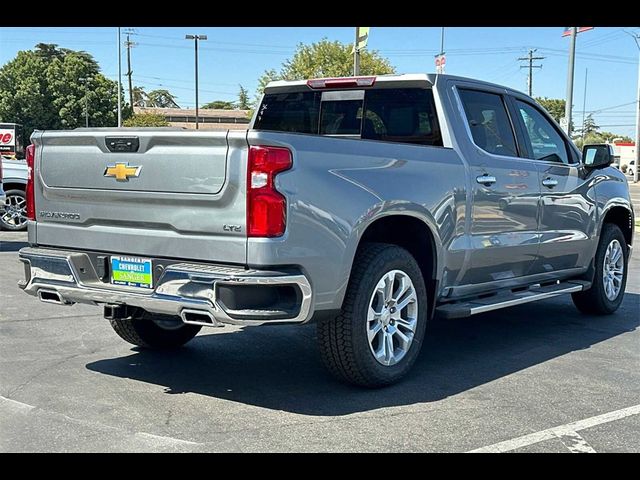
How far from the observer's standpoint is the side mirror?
23.2 ft

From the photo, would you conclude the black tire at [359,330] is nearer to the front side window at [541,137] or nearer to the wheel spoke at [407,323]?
the wheel spoke at [407,323]

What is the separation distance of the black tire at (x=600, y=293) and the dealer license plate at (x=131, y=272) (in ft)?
15.0

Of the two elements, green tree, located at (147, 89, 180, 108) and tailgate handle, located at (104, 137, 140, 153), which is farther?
green tree, located at (147, 89, 180, 108)

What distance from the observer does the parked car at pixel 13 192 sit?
46.0ft

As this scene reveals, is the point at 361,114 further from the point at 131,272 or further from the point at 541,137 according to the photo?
the point at 131,272

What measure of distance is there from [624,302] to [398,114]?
396cm

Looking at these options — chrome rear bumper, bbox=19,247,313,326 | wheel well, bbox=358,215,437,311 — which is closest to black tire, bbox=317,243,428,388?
Answer: wheel well, bbox=358,215,437,311

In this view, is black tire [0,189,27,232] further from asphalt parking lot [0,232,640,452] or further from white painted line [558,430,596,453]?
white painted line [558,430,596,453]

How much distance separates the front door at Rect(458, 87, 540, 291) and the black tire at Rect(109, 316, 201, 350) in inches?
84.1

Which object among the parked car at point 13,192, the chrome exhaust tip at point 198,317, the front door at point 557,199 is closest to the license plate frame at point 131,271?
the chrome exhaust tip at point 198,317

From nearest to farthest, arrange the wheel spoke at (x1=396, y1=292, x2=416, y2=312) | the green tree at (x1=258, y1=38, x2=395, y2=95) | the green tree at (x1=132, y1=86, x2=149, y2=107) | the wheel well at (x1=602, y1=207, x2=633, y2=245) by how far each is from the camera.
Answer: the wheel spoke at (x1=396, y1=292, x2=416, y2=312)
the wheel well at (x1=602, y1=207, x2=633, y2=245)
the green tree at (x1=258, y1=38, x2=395, y2=95)
the green tree at (x1=132, y1=86, x2=149, y2=107)

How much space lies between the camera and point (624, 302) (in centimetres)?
845
